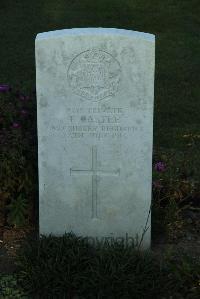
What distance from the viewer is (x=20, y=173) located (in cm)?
522

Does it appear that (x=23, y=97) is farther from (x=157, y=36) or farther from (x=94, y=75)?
(x=157, y=36)

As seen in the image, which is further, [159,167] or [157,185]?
[159,167]

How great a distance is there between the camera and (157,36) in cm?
1373

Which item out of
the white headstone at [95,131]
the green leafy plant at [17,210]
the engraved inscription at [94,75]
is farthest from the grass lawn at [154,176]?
the engraved inscription at [94,75]

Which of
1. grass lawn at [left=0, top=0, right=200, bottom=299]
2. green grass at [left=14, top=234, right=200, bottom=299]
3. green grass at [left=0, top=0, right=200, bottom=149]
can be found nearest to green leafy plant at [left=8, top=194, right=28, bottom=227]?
grass lawn at [left=0, top=0, right=200, bottom=299]

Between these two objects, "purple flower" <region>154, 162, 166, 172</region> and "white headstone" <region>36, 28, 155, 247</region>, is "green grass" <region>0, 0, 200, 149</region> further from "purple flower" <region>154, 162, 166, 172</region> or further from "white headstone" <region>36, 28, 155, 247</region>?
"white headstone" <region>36, 28, 155, 247</region>

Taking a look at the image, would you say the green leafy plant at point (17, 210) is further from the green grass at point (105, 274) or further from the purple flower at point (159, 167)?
the purple flower at point (159, 167)

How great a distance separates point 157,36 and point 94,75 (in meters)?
9.18

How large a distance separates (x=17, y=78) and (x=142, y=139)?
5.85 m

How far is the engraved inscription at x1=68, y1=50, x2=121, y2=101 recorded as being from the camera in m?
4.74

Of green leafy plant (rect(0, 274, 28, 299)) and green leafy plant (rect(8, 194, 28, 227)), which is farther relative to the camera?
green leafy plant (rect(8, 194, 28, 227))

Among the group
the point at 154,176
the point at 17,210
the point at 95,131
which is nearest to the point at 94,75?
the point at 95,131

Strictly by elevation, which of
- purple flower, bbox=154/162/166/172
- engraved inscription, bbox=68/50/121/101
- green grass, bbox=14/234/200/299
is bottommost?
green grass, bbox=14/234/200/299

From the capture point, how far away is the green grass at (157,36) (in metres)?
8.86
